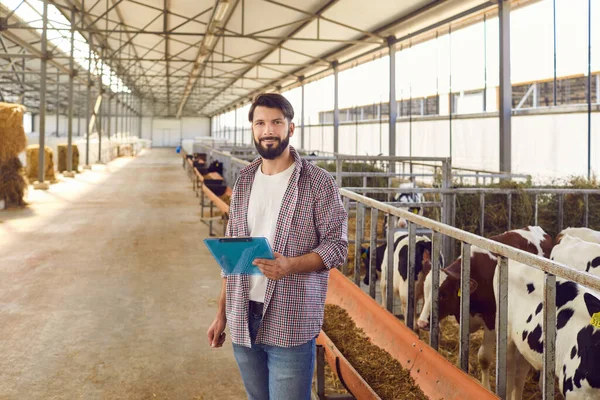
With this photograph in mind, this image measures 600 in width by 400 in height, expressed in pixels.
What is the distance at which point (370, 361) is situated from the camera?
3992 mm

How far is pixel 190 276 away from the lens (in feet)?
23.5

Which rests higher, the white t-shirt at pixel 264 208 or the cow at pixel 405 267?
the white t-shirt at pixel 264 208

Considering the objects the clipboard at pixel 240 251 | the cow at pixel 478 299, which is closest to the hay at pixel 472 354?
the cow at pixel 478 299

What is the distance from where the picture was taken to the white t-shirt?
2355 mm

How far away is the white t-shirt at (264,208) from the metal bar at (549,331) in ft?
4.08

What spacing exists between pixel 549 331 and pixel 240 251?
146 centimetres

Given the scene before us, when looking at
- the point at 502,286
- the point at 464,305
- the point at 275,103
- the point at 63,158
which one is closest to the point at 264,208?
the point at 275,103

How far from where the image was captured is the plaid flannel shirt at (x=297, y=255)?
231 cm

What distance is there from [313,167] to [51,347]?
3247mm

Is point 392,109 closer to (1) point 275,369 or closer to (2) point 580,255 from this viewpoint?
(2) point 580,255

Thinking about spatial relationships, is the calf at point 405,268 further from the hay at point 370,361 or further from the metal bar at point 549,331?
the metal bar at point 549,331

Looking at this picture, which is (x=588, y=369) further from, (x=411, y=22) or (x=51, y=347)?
(x=411, y=22)

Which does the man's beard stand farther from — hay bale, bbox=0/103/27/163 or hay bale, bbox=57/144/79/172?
hay bale, bbox=57/144/79/172

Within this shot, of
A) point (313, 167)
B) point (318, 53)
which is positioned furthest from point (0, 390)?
point (318, 53)
